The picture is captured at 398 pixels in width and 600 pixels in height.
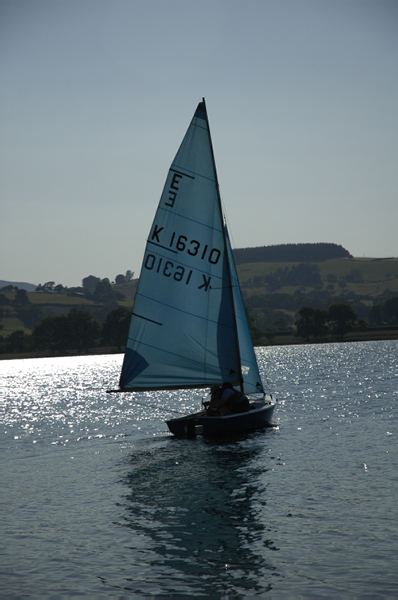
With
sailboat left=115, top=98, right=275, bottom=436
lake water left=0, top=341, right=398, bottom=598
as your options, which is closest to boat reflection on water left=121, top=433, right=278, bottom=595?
lake water left=0, top=341, right=398, bottom=598

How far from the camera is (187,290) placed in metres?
33.0

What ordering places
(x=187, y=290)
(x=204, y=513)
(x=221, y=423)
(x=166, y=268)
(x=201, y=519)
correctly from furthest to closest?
(x=187, y=290)
(x=166, y=268)
(x=221, y=423)
(x=204, y=513)
(x=201, y=519)

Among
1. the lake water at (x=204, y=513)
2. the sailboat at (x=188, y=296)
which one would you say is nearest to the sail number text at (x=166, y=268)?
the sailboat at (x=188, y=296)

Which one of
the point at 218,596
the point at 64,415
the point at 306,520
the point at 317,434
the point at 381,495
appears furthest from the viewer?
the point at 64,415

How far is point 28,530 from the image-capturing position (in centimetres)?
1888

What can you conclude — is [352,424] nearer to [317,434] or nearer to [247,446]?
[317,434]

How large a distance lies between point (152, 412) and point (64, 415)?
840 centimetres

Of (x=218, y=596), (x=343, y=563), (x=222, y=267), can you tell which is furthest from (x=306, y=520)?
(x=222, y=267)

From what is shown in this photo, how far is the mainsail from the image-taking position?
32375mm

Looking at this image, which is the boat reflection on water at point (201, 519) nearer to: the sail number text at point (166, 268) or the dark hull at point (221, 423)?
the dark hull at point (221, 423)

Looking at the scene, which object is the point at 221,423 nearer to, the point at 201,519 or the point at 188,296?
the point at 188,296

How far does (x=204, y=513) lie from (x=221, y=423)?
11407mm

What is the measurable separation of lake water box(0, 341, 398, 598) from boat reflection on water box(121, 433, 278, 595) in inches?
2.0

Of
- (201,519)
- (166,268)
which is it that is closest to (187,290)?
(166,268)
